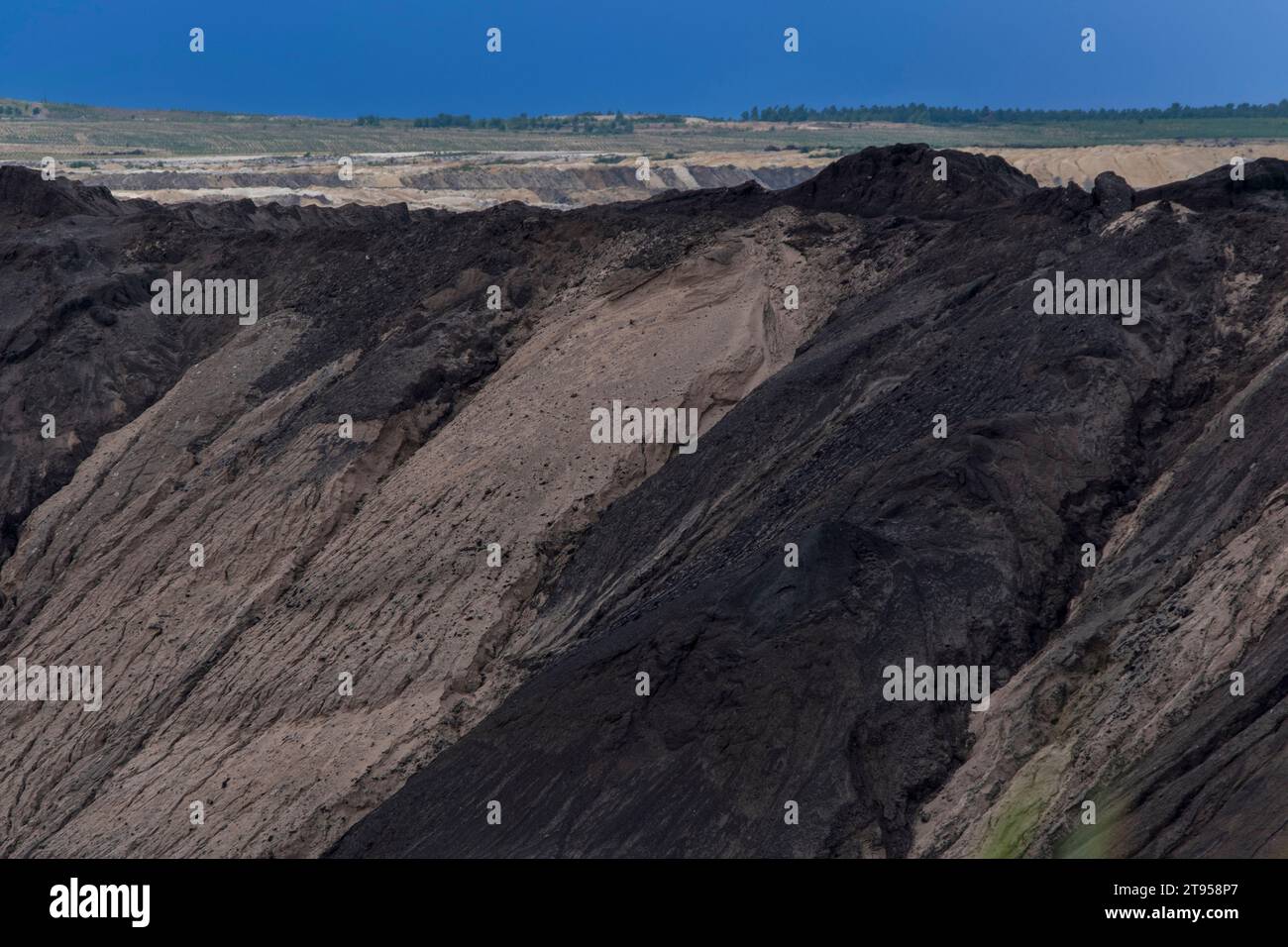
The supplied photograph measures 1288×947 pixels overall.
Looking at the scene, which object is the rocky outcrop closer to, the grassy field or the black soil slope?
the black soil slope

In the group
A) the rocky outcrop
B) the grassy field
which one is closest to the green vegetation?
the grassy field

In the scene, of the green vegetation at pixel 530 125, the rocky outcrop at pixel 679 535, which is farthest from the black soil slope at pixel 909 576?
the green vegetation at pixel 530 125

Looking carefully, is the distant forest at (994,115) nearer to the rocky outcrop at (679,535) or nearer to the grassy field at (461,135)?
the grassy field at (461,135)

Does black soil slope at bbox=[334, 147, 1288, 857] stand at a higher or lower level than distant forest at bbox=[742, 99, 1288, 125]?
lower

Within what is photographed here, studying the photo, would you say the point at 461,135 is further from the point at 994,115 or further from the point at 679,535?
the point at 679,535

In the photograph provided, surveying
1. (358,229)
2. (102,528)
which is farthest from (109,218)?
(102,528)

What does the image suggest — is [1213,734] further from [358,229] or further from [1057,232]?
[358,229]

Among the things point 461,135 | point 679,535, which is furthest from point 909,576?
point 461,135

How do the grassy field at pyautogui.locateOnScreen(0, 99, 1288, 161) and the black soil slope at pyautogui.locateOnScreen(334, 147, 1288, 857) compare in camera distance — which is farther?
the grassy field at pyautogui.locateOnScreen(0, 99, 1288, 161)
